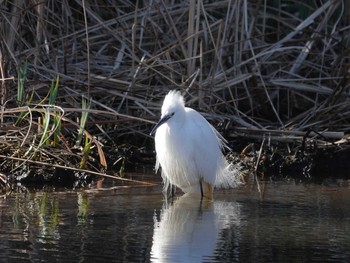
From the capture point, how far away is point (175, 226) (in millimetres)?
4711

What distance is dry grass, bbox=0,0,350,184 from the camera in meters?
7.02

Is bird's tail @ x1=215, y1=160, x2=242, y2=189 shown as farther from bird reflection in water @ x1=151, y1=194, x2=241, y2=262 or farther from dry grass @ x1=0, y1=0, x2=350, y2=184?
dry grass @ x1=0, y1=0, x2=350, y2=184

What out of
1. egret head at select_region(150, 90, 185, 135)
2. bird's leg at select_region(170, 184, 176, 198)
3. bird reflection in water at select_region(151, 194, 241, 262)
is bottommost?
bird reflection in water at select_region(151, 194, 241, 262)

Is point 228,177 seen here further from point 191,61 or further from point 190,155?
point 191,61

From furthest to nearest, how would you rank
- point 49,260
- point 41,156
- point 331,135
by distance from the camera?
point 331,135, point 41,156, point 49,260

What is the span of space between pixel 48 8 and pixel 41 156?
7.29 feet

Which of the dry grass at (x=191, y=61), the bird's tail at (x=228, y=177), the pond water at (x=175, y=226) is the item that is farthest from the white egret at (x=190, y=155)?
the dry grass at (x=191, y=61)

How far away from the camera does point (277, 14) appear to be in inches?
333

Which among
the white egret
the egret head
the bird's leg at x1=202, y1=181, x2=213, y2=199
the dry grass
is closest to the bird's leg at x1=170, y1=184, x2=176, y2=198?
the white egret

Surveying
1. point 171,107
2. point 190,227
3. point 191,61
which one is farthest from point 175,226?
point 191,61

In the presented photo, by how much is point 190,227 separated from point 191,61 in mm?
2817

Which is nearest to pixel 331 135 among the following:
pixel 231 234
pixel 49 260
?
pixel 231 234

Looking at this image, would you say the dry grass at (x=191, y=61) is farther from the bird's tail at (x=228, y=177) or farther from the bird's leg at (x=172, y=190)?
the bird's tail at (x=228, y=177)

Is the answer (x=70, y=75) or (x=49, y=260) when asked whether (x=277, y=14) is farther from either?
(x=49, y=260)
